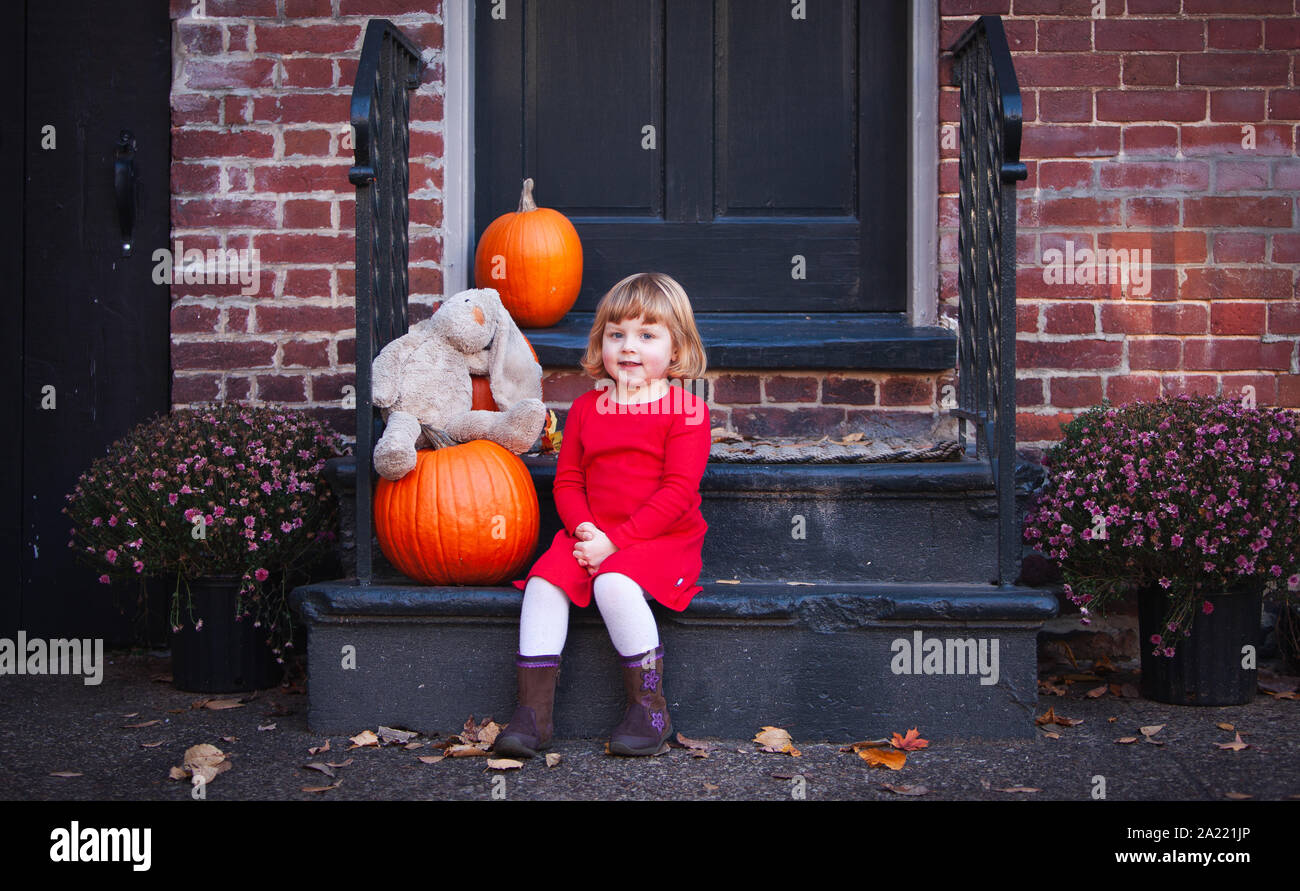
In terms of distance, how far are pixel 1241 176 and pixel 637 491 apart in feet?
7.43

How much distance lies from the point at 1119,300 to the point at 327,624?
2.59m

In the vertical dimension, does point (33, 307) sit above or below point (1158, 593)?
above

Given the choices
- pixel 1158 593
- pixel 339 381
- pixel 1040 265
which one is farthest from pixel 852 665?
pixel 339 381

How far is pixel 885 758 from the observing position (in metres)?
2.68

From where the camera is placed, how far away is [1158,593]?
126 inches

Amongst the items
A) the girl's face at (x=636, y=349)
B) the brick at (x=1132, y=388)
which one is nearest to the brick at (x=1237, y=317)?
the brick at (x=1132, y=388)

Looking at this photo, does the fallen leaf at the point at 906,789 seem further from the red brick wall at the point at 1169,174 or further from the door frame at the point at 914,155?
the door frame at the point at 914,155

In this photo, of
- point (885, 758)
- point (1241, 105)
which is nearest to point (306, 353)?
point (885, 758)

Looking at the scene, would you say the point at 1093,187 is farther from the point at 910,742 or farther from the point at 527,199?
the point at 910,742

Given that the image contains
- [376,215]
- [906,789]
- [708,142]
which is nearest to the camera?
[906,789]
